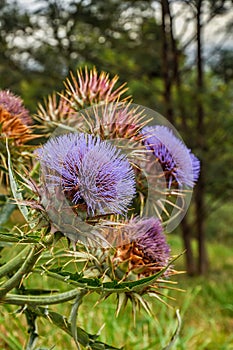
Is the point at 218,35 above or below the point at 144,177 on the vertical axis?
above

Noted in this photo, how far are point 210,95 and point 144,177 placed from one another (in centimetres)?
345

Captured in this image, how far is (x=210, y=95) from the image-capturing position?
419cm

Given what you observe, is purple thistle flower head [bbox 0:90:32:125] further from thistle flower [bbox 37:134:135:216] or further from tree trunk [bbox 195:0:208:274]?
tree trunk [bbox 195:0:208:274]

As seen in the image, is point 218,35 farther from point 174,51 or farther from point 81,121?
point 81,121

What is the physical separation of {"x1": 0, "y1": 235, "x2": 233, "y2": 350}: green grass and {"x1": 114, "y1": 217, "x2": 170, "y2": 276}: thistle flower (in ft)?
0.31

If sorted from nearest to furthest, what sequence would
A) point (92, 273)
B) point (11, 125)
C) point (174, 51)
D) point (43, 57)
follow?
1. point (92, 273)
2. point (11, 125)
3. point (174, 51)
4. point (43, 57)

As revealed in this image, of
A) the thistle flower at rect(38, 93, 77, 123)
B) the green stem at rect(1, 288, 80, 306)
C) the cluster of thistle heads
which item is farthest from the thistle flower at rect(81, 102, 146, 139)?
the green stem at rect(1, 288, 80, 306)

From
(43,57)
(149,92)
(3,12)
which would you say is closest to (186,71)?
(149,92)

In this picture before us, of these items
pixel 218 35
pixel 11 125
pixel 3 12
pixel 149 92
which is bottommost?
pixel 11 125

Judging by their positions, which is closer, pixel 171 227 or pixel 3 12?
pixel 171 227

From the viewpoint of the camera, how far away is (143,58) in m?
4.72

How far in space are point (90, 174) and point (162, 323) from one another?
1586 millimetres

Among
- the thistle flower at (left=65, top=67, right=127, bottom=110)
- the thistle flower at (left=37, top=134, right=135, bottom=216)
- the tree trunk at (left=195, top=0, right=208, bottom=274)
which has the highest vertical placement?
the tree trunk at (left=195, top=0, right=208, bottom=274)

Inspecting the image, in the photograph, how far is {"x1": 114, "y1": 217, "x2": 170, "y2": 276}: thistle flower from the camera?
854mm
